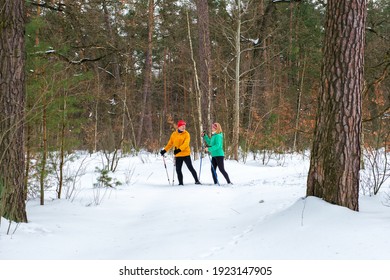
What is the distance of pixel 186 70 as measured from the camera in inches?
814

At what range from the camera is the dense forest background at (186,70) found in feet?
21.4

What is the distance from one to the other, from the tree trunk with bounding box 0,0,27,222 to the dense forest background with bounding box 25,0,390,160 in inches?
13.5

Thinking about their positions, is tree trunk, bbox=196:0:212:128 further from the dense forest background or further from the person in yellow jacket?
the person in yellow jacket

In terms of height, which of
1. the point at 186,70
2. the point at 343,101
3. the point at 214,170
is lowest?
the point at 214,170

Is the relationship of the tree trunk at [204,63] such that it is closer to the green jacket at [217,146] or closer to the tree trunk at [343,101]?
the green jacket at [217,146]

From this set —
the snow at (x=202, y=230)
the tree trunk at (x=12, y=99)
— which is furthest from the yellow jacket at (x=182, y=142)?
the tree trunk at (x=12, y=99)

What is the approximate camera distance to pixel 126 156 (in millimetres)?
18156

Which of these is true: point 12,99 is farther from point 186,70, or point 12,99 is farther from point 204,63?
point 186,70

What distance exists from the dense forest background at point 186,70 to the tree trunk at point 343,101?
605 mm

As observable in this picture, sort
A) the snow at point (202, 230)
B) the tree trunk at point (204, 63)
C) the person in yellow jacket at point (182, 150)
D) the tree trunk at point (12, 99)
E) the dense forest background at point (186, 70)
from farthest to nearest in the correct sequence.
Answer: the tree trunk at point (204, 63)
the person in yellow jacket at point (182, 150)
the dense forest background at point (186, 70)
the tree trunk at point (12, 99)
the snow at point (202, 230)

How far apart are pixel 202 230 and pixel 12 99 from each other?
9.92 feet

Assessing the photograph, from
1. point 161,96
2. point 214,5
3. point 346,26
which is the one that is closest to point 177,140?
point 346,26

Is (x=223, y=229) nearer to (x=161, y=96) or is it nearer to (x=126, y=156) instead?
(x=126, y=156)

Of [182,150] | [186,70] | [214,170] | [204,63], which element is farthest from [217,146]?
[186,70]
